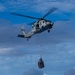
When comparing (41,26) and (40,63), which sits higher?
(41,26)

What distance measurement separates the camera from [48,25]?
166 meters

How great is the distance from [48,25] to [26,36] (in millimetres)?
27274

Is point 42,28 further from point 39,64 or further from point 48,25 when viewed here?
point 39,64

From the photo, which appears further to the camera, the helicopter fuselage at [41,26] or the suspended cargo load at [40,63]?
the helicopter fuselage at [41,26]

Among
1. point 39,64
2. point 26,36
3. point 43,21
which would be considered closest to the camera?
point 39,64

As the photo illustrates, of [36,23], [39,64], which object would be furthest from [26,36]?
[39,64]

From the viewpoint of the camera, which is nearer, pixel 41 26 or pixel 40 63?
pixel 40 63

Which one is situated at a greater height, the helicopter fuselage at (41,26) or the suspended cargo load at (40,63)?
the helicopter fuselage at (41,26)

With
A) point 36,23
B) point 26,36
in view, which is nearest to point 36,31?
point 36,23

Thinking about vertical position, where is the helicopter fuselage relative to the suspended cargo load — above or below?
above

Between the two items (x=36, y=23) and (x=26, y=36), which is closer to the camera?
(x=36, y=23)

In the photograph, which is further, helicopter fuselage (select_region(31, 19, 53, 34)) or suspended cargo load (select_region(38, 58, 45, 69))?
helicopter fuselage (select_region(31, 19, 53, 34))

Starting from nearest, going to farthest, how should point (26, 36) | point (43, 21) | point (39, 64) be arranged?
point (39, 64)
point (43, 21)
point (26, 36)

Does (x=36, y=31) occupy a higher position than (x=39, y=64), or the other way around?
(x=36, y=31)
